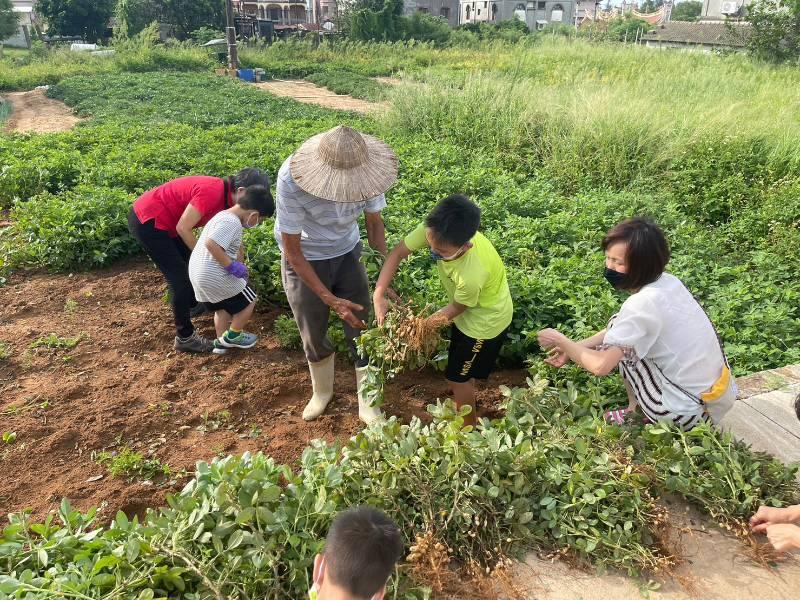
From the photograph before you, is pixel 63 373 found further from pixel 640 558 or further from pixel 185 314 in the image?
pixel 640 558

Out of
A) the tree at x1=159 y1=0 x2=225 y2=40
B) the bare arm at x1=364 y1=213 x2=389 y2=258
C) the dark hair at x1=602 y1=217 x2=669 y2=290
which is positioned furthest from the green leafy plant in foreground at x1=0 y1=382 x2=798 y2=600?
the tree at x1=159 y1=0 x2=225 y2=40

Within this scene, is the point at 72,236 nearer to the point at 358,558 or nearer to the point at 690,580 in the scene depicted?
the point at 358,558

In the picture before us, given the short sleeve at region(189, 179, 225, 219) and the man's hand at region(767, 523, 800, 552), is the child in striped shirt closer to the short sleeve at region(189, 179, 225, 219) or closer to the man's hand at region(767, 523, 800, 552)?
the short sleeve at region(189, 179, 225, 219)

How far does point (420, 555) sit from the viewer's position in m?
2.00

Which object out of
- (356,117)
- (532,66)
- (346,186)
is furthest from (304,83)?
(346,186)

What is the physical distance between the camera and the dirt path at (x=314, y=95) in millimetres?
17244

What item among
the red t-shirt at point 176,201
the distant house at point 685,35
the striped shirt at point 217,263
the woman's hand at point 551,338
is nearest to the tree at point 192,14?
the distant house at point 685,35

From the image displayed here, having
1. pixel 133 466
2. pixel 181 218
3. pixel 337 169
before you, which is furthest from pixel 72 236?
pixel 337 169

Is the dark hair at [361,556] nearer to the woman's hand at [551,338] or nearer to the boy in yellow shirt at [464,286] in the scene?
the woman's hand at [551,338]

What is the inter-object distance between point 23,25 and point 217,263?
5082cm

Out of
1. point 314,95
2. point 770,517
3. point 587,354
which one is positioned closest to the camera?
point 770,517

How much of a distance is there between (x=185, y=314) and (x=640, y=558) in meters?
3.25

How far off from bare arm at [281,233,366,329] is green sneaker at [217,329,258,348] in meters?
1.26

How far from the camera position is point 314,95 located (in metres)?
19.9
